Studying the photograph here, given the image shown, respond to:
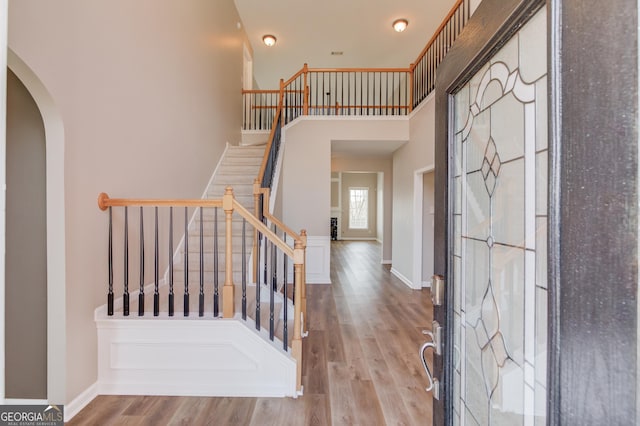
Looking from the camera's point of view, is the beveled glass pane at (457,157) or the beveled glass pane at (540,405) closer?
the beveled glass pane at (540,405)

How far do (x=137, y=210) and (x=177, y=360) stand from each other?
128cm

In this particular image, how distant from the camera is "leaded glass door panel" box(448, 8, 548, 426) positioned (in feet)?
1.93

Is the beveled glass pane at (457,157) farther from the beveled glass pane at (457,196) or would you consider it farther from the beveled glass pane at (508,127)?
the beveled glass pane at (508,127)

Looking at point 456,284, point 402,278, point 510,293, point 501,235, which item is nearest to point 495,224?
point 501,235

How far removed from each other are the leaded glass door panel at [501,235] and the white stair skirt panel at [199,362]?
1438 mm

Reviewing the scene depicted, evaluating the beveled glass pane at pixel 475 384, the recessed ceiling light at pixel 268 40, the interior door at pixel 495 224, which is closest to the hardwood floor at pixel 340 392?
the interior door at pixel 495 224

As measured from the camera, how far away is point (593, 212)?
0.41 meters

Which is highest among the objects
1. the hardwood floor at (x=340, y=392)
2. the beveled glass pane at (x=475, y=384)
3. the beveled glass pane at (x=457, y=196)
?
the beveled glass pane at (x=457, y=196)

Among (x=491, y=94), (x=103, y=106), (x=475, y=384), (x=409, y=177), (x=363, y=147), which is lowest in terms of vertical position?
(x=475, y=384)

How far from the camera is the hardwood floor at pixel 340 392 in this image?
184 cm

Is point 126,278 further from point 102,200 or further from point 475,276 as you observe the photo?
point 475,276

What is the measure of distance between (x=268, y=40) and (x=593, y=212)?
22.4 feet

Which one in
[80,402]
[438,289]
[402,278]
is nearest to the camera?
[438,289]

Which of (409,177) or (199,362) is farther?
(409,177)
